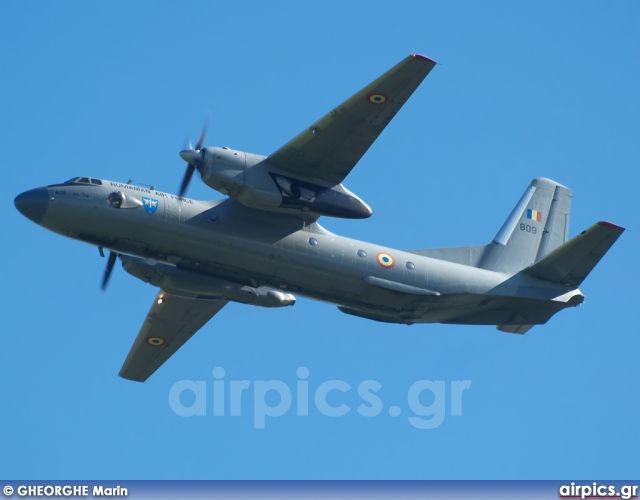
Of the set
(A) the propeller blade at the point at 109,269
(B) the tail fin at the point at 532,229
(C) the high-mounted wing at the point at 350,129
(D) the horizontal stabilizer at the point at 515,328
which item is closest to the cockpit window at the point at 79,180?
(A) the propeller blade at the point at 109,269

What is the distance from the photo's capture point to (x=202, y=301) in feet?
117

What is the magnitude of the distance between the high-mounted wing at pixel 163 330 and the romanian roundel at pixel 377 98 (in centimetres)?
852

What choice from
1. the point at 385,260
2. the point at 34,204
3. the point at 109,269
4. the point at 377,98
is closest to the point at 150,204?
the point at 34,204

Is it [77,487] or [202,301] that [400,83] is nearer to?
[202,301]

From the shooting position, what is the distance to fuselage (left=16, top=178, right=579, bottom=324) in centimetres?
3000

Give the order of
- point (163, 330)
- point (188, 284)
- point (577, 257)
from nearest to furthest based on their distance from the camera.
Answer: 1. point (188, 284)
2. point (577, 257)
3. point (163, 330)

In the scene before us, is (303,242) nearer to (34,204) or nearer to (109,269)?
(109,269)

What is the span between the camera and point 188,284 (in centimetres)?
3259

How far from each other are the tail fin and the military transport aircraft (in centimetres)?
78

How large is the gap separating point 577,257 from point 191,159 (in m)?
11.5

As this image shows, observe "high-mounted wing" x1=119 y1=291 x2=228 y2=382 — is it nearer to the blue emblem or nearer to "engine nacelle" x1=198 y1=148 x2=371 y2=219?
"engine nacelle" x1=198 y1=148 x2=371 y2=219

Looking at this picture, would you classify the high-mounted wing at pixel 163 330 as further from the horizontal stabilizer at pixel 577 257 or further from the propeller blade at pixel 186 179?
the horizontal stabilizer at pixel 577 257

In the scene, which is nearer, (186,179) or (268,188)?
(268,188)

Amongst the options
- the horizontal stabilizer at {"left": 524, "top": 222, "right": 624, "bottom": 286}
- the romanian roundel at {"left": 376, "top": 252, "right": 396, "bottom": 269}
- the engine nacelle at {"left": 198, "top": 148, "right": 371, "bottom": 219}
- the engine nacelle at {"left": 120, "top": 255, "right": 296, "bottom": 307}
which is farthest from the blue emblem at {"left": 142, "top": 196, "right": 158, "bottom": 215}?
the horizontal stabilizer at {"left": 524, "top": 222, "right": 624, "bottom": 286}
